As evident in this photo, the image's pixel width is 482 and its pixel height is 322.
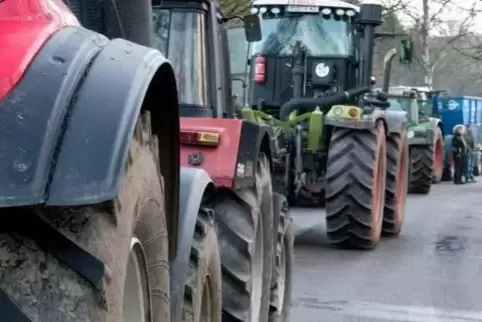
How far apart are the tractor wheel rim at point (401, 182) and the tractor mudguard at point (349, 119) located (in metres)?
1.40

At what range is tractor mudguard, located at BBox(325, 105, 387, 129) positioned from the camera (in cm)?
1145

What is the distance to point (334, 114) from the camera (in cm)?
1179

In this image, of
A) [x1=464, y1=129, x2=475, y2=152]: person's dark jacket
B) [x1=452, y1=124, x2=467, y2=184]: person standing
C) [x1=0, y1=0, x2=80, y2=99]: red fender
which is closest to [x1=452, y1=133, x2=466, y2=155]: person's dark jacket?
[x1=452, y1=124, x2=467, y2=184]: person standing

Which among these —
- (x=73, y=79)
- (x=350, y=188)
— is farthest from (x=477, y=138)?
→ (x=73, y=79)

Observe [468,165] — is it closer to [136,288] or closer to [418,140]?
[418,140]

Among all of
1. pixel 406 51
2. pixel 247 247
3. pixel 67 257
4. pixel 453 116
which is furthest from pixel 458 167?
pixel 67 257

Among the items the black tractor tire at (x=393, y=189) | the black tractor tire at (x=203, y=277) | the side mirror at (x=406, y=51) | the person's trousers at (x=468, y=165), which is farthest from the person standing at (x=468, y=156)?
the black tractor tire at (x=203, y=277)

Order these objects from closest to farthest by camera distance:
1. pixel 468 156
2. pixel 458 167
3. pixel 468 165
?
pixel 458 167 → pixel 468 156 → pixel 468 165

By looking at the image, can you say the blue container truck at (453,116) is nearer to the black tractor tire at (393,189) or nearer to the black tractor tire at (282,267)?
the black tractor tire at (393,189)

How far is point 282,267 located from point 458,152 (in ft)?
72.4

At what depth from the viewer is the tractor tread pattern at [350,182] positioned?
11.3 meters

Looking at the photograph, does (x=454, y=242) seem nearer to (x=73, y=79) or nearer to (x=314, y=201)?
(x=314, y=201)

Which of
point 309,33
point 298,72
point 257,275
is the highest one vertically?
point 309,33

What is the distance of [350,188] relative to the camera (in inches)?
444
